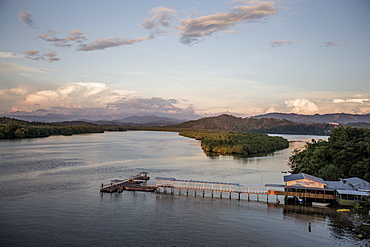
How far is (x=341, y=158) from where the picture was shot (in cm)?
3662

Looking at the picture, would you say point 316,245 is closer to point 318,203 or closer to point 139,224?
point 318,203

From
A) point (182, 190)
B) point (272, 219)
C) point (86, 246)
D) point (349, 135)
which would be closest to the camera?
point (86, 246)

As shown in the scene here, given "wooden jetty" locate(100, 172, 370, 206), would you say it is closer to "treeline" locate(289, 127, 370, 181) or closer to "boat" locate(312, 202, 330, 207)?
"boat" locate(312, 202, 330, 207)

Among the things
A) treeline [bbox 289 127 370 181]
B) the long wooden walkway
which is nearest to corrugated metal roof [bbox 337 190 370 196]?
treeline [bbox 289 127 370 181]

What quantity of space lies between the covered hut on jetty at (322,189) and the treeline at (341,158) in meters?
4.56

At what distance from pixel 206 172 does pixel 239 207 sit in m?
15.7

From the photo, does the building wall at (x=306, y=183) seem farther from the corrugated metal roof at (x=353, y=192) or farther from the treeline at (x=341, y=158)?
the treeline at (x=341, y=158)

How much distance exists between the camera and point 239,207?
27.5 meters

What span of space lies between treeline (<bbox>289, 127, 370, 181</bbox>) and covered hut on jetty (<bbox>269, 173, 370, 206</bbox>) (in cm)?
456

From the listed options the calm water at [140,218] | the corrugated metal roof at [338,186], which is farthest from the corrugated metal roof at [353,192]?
the calm water at [140,218]

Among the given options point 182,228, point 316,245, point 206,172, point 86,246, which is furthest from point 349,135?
point 86,246

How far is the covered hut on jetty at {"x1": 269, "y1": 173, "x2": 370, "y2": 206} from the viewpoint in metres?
27.0

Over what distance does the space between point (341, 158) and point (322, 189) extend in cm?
1054

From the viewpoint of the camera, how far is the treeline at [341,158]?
1335 inches
